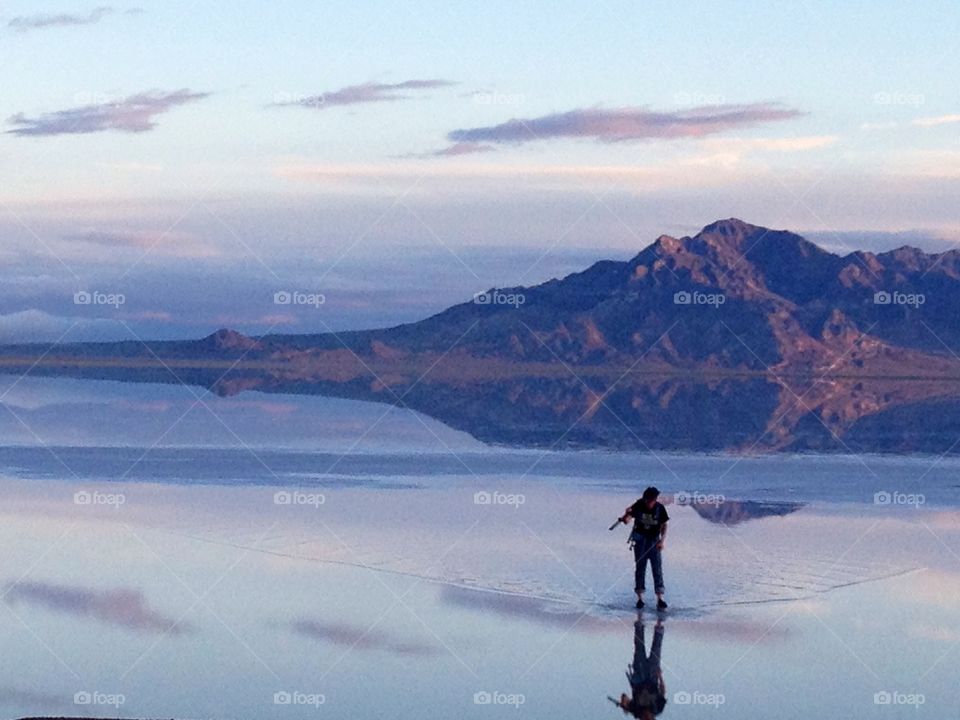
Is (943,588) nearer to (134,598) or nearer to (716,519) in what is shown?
(716,519)

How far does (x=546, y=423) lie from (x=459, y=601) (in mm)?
32395

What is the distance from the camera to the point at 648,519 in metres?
20.7
